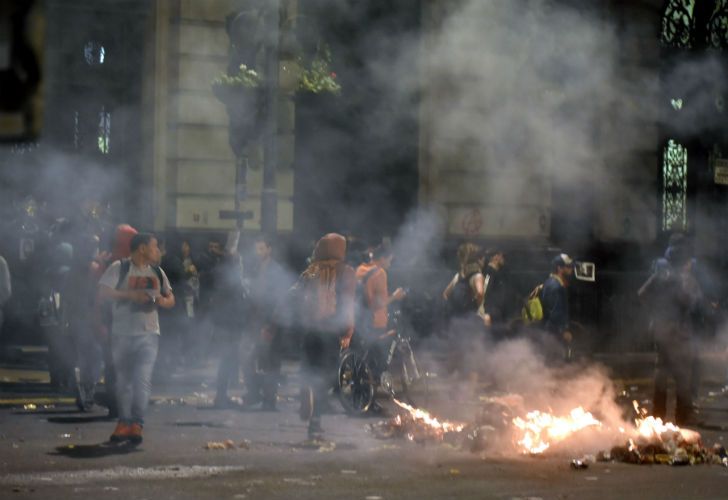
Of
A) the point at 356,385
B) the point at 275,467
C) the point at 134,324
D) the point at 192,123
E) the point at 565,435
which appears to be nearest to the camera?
the point at 275,467

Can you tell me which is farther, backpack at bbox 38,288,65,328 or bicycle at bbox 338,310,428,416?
backpack at bbox 38,288,65,328

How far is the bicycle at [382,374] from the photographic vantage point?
501 inches

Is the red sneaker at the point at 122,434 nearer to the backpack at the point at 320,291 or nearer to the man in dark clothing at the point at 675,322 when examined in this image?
the backpack at the point at 320,291

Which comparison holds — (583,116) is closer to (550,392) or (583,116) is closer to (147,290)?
(550,392)

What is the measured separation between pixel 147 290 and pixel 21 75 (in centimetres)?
730

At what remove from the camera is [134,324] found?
10641mm

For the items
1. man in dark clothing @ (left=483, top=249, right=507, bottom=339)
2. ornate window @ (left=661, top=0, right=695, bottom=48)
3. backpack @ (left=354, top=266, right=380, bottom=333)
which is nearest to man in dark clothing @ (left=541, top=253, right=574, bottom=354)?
man in dark clothing @ (left=483, top=249, right=507, bottom=339)

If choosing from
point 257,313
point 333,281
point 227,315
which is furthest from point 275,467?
point 227,315

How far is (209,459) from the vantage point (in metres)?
9.80

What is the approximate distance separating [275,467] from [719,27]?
357 inches

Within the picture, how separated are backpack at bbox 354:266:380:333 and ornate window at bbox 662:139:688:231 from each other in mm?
9468

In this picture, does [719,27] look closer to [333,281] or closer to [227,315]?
[227,315]

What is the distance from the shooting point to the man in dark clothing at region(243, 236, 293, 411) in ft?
42.5

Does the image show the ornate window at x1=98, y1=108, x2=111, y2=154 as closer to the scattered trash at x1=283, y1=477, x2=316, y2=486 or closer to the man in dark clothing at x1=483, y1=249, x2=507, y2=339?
the man in dark clothing at x1=483, y1=249, x2=507, y2=339
